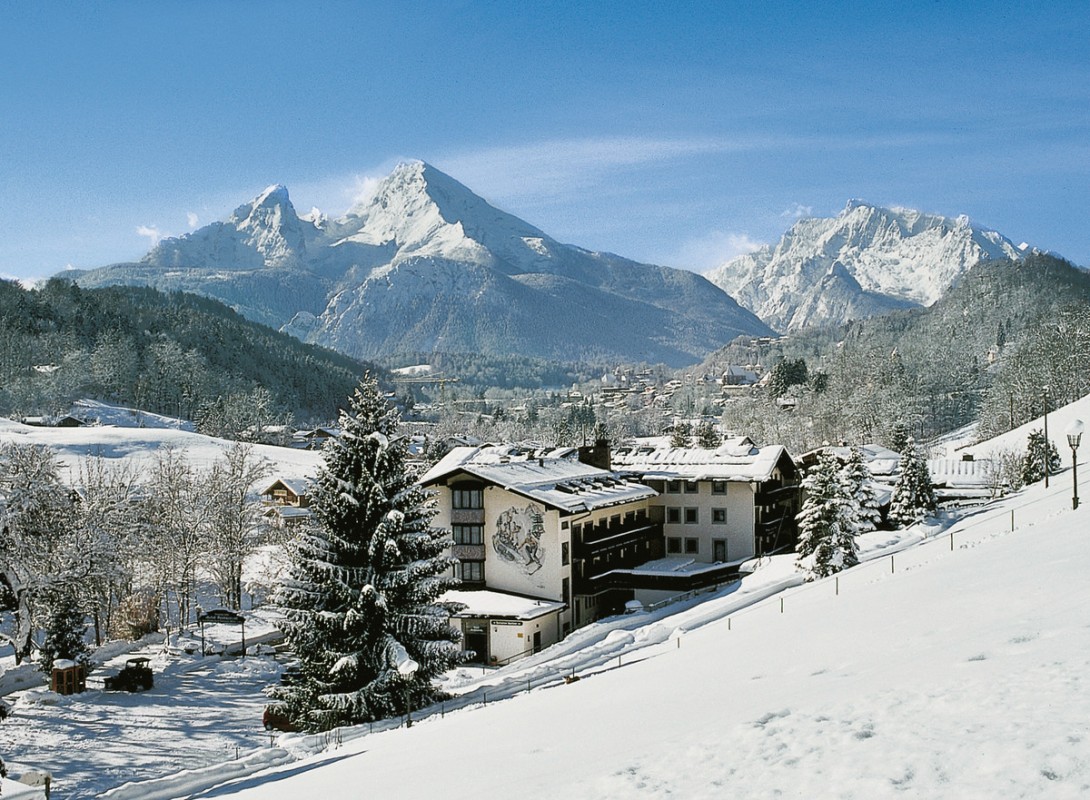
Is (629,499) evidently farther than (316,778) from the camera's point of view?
Yes

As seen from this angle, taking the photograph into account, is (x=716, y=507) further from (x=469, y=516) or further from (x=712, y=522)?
(x=469, y=516)

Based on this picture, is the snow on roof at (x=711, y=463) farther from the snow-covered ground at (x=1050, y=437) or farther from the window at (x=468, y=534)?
the snow-covered ground at (x=1050, y=437)

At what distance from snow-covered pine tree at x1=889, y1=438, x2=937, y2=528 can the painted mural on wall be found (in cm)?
2877

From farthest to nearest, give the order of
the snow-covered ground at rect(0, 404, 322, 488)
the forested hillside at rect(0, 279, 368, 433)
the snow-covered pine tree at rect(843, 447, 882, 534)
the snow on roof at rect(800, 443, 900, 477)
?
the forested hillside at rect(0, 279, 368, 433) → the snow-covered ground at rect(0, 404, 322, 488) → the snow on roof at rect(800, 443, 900, 477) → the snow-covered pine tree at rect(843, 447, 882, 534)

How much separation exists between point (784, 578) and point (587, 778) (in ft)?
105

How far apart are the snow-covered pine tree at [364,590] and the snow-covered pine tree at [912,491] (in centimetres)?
4272

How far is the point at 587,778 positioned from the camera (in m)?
9.14

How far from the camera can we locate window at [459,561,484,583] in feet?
141

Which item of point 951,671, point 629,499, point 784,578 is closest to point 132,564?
point 629,499

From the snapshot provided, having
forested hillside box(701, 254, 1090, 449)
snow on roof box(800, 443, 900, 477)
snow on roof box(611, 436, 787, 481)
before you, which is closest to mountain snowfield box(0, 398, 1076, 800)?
snow on roof box(611, 436, 787, 481)

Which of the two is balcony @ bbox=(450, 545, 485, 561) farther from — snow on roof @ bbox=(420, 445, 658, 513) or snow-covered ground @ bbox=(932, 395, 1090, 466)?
snow-covered ground @ bbox=(932, 395, 1090, 466)

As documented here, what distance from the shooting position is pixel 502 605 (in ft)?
131

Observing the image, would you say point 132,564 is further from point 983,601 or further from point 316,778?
point 983,601

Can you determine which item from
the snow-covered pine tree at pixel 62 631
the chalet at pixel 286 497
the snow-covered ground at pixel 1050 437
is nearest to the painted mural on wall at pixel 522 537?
the snow-covered pine tree at pixel 62 631
